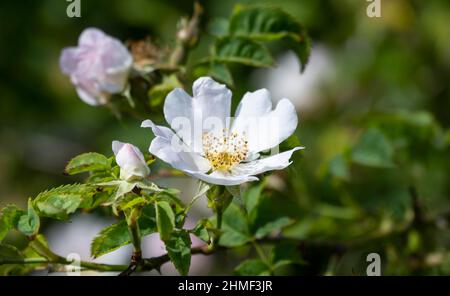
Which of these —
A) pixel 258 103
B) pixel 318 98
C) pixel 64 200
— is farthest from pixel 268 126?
pixel 318 98

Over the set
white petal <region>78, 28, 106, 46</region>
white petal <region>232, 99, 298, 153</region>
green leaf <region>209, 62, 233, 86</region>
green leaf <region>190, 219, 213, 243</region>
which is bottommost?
green leaf <region>190, 219, 213, 243</region>

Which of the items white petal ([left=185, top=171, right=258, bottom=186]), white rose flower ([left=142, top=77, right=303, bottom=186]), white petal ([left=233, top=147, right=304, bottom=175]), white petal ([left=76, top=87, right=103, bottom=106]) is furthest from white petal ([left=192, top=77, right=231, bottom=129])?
white petal ([left=76, top=87, right=103, bottom=106])

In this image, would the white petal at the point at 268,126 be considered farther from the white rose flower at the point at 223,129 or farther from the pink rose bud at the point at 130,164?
the pink rose bud at the point at 130,164

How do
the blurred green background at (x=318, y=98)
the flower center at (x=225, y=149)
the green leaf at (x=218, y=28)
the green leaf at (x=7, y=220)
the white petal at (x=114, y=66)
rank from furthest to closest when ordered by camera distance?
the blurred green background at (x=318, y=98) → the green leaf at (x=218, y=28) → the white petal at (x=114, y=66) → the flower center at (x=225, y=149) → the green leaf at (x=7, y=220)

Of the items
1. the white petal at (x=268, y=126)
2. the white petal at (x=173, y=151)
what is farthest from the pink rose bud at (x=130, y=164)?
the white petal at (x=268, y=126)

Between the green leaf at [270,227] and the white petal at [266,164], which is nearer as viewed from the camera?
the white petal at [266,164]

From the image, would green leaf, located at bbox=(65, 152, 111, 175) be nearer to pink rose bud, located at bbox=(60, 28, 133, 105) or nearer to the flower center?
the flower center
